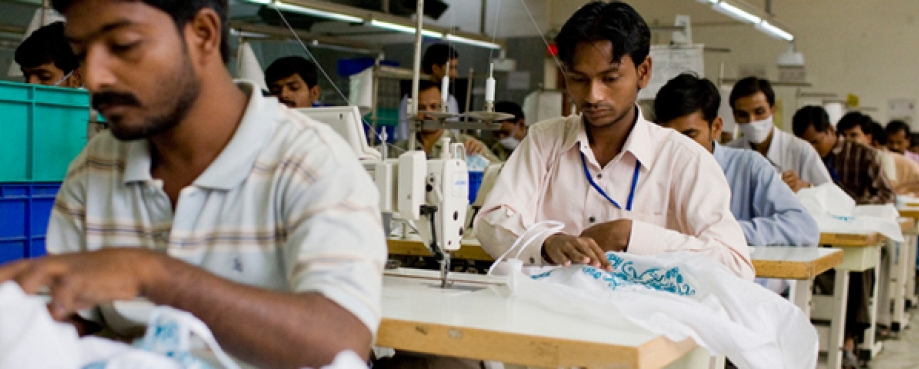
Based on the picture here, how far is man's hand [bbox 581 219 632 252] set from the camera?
6.34ft

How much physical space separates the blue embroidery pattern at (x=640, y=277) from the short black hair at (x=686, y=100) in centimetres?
148

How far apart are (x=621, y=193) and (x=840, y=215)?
205cm

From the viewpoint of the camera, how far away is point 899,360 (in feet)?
15.1

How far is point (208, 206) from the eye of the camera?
1157 mm

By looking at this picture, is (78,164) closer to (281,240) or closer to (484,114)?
(281,240)

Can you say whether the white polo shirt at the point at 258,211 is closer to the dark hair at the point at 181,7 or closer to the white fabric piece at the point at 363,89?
the dark hair at the point at 181,7

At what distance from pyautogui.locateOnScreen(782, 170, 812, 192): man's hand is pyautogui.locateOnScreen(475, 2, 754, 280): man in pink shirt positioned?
2167 mm

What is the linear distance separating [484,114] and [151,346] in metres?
1.70

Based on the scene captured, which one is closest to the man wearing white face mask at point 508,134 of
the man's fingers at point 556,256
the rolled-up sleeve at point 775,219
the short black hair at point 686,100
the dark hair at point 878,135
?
the short black hair at point 686,100

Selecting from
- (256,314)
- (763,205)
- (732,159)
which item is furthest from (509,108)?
(256,314)

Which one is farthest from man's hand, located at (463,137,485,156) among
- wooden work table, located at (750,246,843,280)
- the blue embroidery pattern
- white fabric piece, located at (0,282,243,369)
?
white fabric piece, located at (0,282,243,369)

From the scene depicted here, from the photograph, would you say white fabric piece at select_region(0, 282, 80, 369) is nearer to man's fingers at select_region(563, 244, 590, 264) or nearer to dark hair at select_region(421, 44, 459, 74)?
man's fingers at select_region(563, 244, 590, 264)

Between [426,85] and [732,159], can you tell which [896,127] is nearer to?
[426,85]

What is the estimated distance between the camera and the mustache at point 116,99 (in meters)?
1.09
